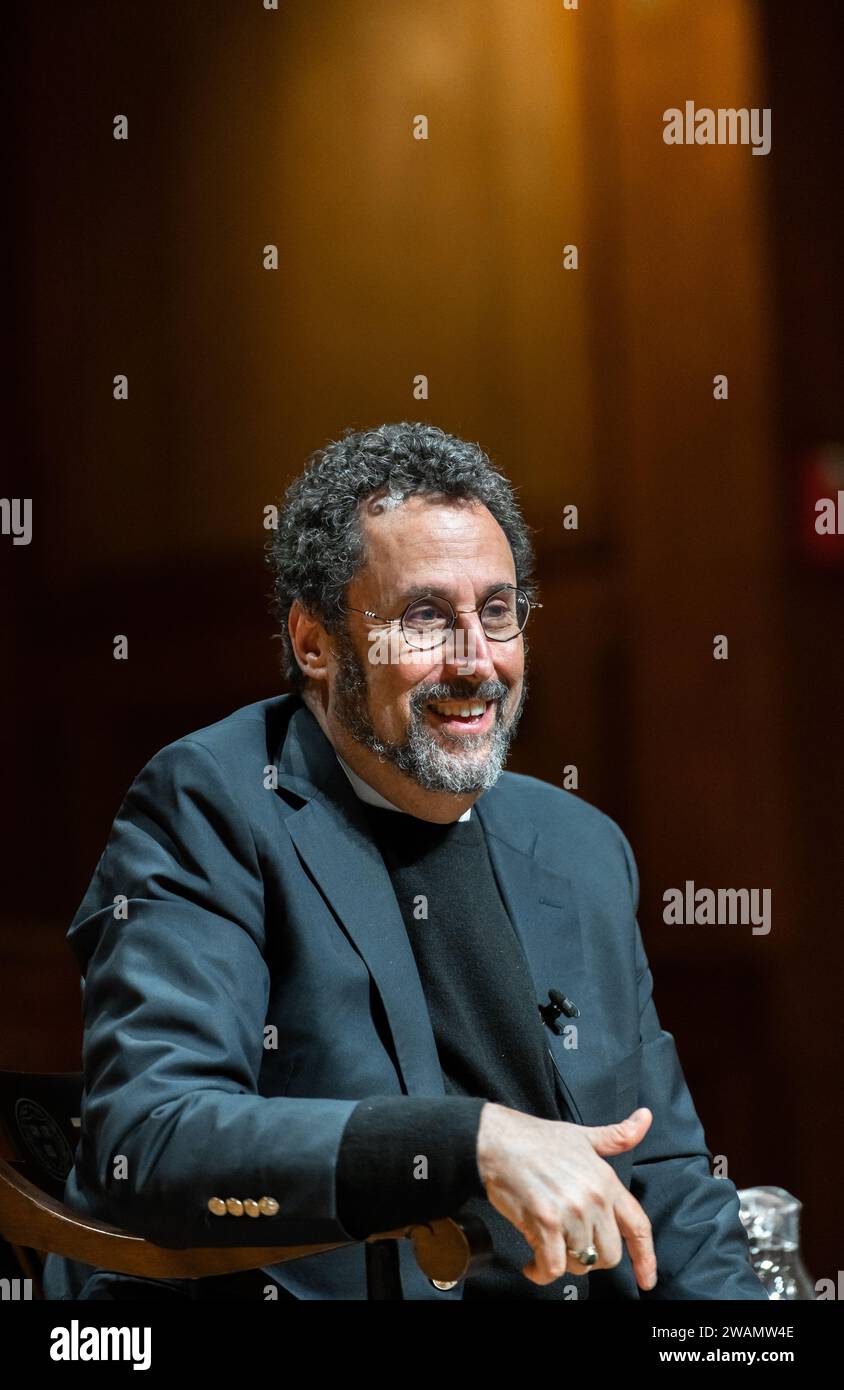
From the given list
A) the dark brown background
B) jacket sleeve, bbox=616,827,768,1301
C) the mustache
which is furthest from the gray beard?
the dark brown background

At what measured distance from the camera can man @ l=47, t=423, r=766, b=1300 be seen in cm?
182

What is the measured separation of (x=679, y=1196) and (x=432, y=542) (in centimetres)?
107

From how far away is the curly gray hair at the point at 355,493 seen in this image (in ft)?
7.59

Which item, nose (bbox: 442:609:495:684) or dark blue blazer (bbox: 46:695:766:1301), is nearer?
dark blue blazer (bbox: 46:695:766:1301)

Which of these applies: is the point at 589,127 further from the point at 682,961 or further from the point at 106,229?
the point at 682,961

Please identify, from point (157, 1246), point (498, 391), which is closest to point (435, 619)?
point (157, 1246)

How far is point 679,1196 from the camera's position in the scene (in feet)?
7.65

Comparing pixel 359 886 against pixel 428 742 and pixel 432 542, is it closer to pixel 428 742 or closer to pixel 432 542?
pixel 428 742

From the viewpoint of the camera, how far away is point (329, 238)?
3.32 meters

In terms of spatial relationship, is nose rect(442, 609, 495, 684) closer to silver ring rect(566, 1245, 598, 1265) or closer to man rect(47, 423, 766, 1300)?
man rect(47, 423, 766, 1300)

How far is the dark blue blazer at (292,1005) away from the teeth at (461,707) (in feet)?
0.59

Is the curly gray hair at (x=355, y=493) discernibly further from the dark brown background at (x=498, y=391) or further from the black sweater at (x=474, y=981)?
the dark brown background at (x=498, y=391)

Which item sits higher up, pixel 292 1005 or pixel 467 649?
pixel 467 649
